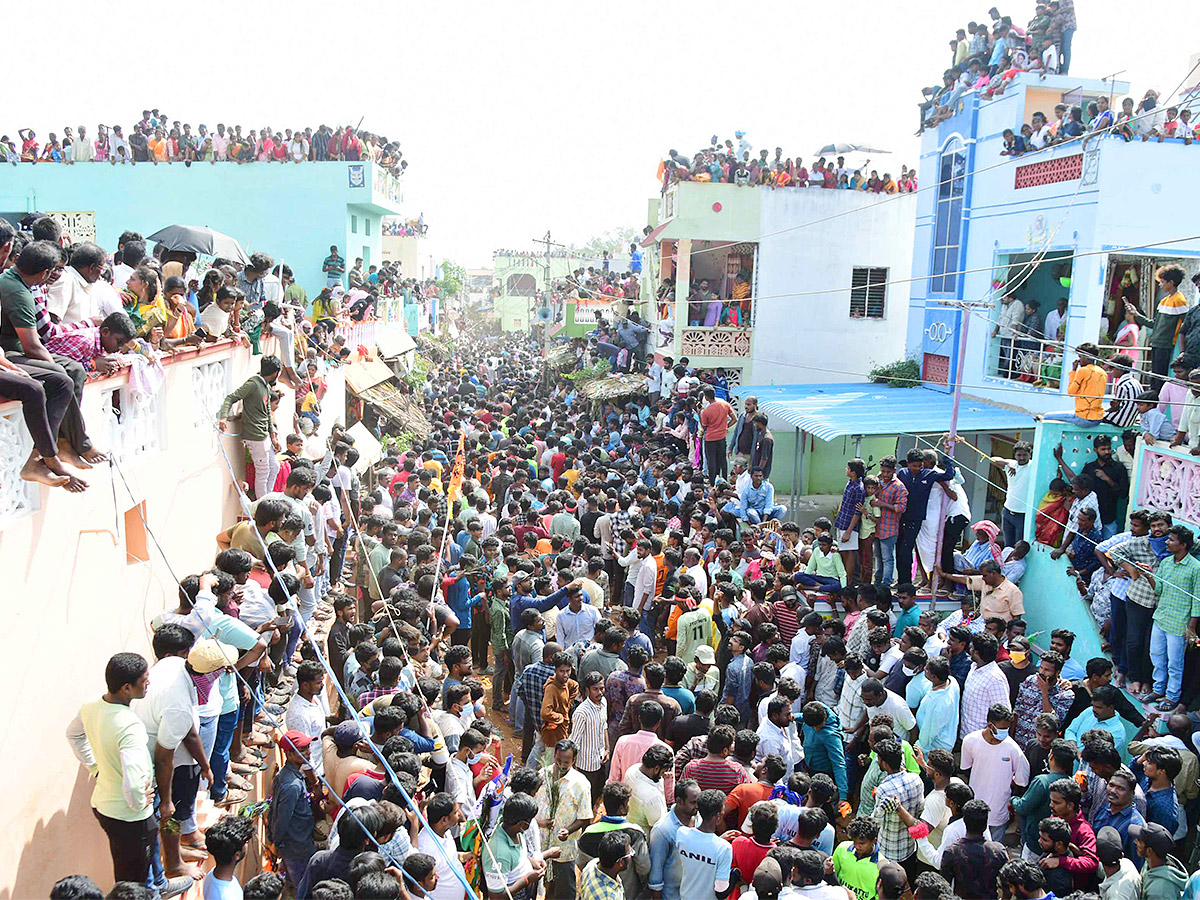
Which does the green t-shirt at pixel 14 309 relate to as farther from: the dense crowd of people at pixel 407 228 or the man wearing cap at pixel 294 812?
the dense crowd of people at pixel 407 228

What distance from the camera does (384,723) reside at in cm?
537

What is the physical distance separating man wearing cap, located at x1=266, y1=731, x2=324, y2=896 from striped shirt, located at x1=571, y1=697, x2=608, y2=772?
6.11ft

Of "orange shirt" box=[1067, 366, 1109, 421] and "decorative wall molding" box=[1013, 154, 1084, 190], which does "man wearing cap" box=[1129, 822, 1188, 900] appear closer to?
"orange shirt" box=[1067, 366, 1109, 421]

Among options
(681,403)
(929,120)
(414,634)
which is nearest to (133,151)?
(681,403)

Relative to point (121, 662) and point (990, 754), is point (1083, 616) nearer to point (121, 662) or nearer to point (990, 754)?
point (990, 754)

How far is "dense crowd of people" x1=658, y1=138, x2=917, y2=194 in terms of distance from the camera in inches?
830

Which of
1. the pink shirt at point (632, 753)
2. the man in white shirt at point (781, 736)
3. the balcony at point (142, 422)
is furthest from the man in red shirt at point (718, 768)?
the balcony at point (142, 422)

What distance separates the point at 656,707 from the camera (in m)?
6.04

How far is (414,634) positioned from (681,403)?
39.9 feet

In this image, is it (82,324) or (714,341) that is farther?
(714,341)

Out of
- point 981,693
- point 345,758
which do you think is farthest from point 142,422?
point 981,693

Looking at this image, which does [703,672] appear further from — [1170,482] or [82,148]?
[82,148]

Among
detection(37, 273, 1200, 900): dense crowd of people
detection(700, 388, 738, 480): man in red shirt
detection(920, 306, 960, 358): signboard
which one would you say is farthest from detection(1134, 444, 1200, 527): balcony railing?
detection(920, 306, 960, 358): signboard

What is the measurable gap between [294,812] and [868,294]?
1980 centimetres
